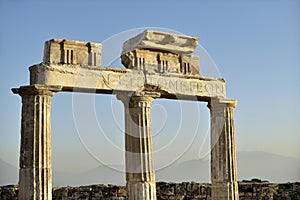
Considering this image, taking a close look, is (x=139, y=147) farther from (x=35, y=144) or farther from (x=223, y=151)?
(x=35, y=144)

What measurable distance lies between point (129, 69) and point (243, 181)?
661 inches

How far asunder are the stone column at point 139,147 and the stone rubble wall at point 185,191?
11.2 metres

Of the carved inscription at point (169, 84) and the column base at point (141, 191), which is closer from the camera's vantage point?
the carved inscription at point (169, 84)

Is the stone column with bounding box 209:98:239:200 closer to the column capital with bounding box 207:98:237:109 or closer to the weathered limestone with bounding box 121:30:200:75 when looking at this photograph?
the column capital with bounding box 207:98:237:109

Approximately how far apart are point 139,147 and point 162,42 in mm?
4134

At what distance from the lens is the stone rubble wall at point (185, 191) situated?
103 ft

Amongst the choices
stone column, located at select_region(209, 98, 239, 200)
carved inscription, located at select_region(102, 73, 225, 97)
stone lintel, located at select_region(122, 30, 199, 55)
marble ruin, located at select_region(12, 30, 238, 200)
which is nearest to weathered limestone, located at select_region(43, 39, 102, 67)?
marble ruin, located at select_region(12, 30, 238, 200)

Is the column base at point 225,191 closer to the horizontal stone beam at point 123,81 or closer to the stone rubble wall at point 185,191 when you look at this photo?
the horizontal stone beam at point 123,81

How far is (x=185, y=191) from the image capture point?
32.6 metres

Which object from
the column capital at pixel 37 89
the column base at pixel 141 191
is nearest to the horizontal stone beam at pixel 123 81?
the column capital at pixel 37 89

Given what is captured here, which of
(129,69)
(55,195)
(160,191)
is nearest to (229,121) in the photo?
(129,69)

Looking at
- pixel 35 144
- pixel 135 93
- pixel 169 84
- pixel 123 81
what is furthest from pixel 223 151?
pixel 35 144

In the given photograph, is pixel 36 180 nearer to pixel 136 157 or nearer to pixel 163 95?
pixel 136 157

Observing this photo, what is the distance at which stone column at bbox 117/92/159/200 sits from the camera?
20.5 meters
